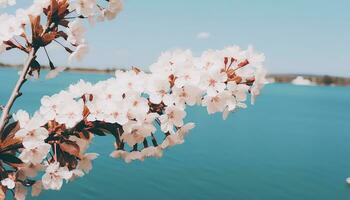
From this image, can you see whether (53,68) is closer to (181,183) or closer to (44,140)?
(44,140)

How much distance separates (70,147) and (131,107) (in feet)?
1.20

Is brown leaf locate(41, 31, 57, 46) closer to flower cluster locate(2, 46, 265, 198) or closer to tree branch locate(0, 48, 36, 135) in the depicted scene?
tree branch locate(0, 48, 36, 135)

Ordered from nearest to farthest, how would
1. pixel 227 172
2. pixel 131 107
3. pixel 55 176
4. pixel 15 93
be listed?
A: 1. pixel 131 107
2. pixel 55 176
3. pixel 15 93
4. pixel 227 172

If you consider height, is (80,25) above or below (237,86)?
above

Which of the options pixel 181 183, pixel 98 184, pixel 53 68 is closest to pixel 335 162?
pixel 181 183

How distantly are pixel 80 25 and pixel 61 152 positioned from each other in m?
0.65

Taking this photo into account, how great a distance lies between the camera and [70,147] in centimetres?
225

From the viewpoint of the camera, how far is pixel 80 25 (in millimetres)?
2516

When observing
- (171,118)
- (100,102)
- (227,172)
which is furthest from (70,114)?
(227,172)

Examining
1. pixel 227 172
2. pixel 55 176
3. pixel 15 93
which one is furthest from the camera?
pixel 227 172

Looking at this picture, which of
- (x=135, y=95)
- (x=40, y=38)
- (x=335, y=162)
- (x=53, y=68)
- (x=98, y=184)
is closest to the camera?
A: (x=135, y=95)

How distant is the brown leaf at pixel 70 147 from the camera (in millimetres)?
2250

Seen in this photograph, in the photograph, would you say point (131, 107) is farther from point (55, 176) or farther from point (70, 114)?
point (55, 176)

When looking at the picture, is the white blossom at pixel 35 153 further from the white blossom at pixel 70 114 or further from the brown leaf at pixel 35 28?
the brown leaf at pixel 35 28
